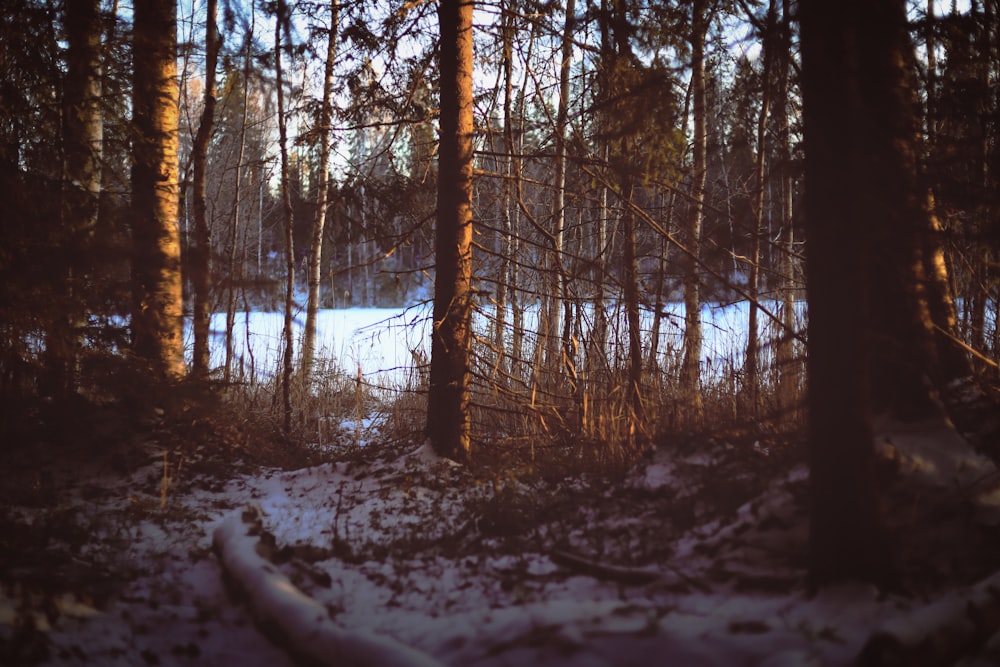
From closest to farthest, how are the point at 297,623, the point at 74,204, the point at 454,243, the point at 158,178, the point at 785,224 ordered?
1. the point at 297,623
2. the point at 785,224
3. the point at 74,204
4. the point at 454,243
5. the point at 158,178

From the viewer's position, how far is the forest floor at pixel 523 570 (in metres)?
2.70

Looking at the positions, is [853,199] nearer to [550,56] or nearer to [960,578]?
[960,578]

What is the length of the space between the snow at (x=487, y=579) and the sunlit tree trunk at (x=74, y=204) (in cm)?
115

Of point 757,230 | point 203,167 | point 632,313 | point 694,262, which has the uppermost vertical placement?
point 203,167

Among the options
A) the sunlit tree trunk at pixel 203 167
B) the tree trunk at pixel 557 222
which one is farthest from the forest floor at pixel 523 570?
the sunlit tree trunk at pixel 203 167

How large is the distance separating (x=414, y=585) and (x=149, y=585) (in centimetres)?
150

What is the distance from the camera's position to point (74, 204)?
4.90 metres

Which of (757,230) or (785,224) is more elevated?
(757,230)

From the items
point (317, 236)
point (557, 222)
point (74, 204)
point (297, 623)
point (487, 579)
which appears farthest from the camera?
point (317, 236)

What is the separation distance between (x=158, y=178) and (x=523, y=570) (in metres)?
5.60

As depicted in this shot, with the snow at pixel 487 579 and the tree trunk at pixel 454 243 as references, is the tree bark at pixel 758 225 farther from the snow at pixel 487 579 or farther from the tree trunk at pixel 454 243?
the tree trunk at pixel 454 243

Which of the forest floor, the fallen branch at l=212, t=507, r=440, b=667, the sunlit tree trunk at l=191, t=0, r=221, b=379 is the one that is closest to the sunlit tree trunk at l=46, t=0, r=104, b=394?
the forest floor

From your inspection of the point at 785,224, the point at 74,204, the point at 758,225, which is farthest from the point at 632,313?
the point at 74,204

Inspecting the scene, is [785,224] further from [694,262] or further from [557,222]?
[557,222]
